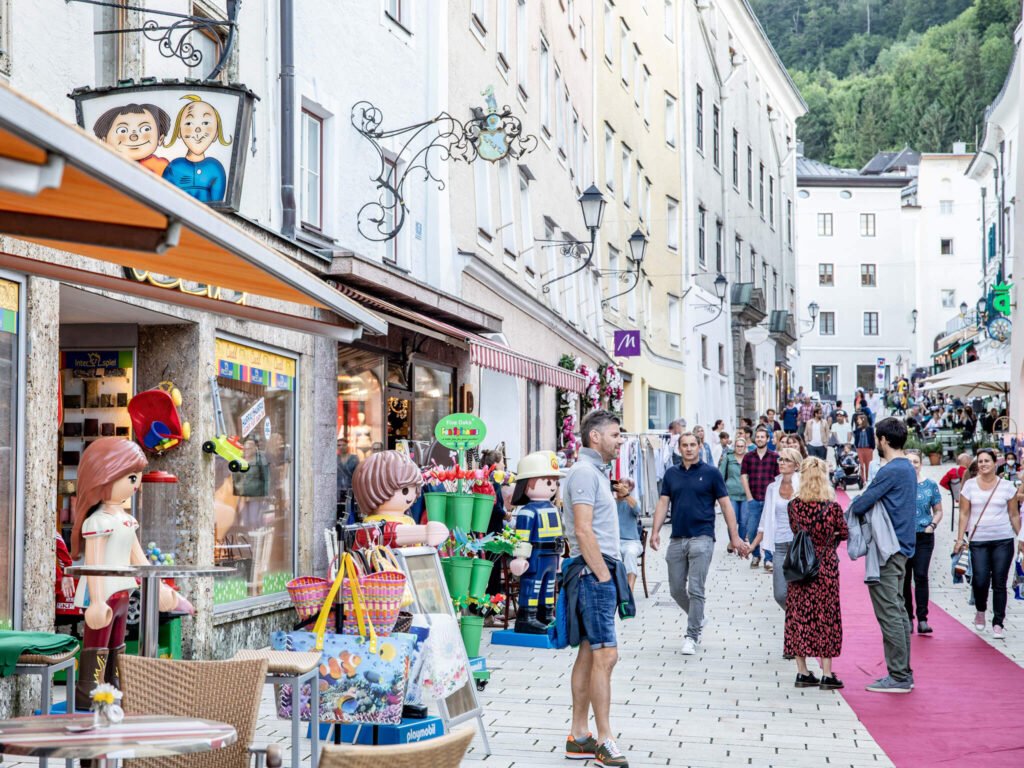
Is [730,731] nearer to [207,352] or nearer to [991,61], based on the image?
[207,352]

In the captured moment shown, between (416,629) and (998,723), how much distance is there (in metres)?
4.02

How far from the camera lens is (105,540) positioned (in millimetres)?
7375

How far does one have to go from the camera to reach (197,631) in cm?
998

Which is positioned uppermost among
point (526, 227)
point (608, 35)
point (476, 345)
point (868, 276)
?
point (868, 276)

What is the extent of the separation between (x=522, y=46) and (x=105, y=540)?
16088mm

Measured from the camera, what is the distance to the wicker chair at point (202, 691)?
481cm

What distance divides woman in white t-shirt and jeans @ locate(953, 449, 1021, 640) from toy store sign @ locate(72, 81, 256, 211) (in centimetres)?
740

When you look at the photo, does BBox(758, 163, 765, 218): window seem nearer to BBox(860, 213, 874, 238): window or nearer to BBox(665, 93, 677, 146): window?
BBox(665, 93, 677, 146): window

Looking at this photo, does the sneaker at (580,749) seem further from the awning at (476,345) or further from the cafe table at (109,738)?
the awning at (476,345)

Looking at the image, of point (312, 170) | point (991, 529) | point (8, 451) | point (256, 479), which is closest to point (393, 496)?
point (8, 451)

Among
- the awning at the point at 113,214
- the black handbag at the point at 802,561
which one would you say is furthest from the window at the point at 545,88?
the awning at the point at 113,214

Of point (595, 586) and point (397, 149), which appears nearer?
point (595, 586)

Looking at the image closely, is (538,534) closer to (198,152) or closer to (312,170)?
(312,170)

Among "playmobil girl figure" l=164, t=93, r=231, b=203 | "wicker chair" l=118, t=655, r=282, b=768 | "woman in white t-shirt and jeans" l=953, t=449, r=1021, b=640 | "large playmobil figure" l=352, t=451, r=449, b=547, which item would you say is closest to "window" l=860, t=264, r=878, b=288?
"woman in white t-shirt and jeans" l=953, t=449, r=1021, b=640
